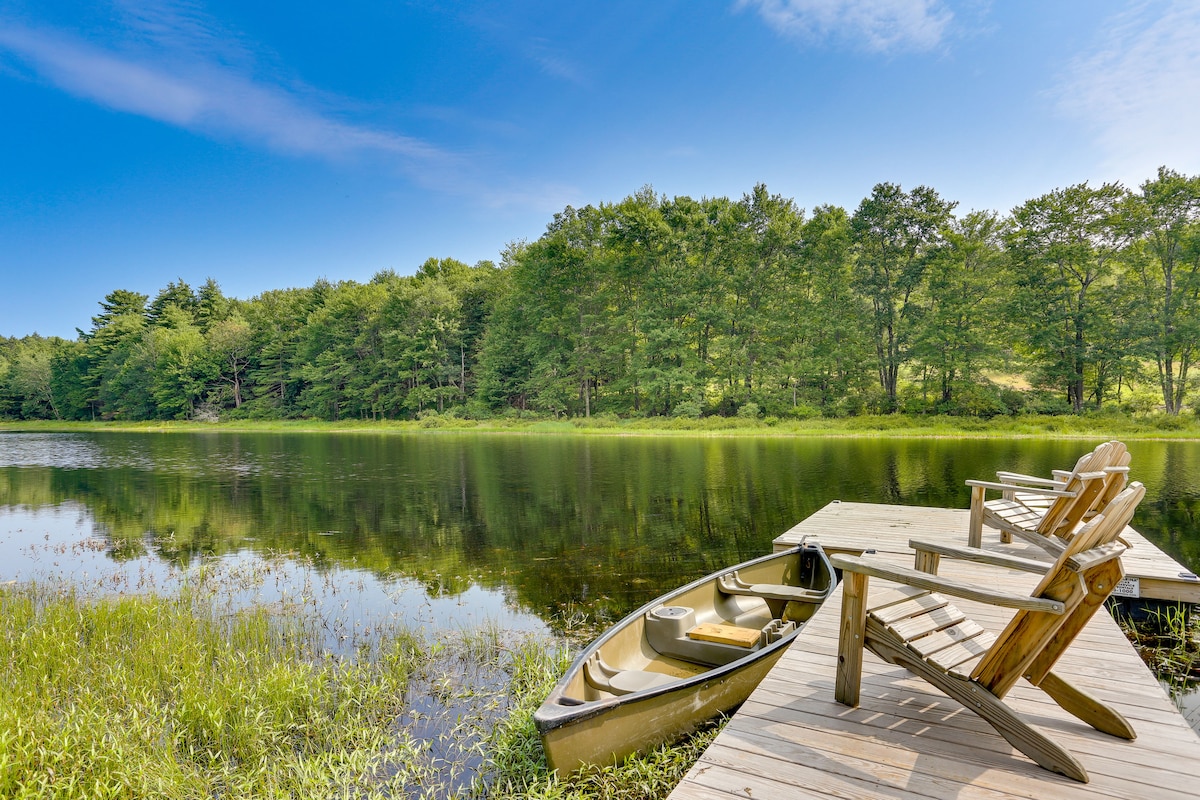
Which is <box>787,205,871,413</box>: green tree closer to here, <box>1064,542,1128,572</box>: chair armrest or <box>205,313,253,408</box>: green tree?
<box>1064,542,1128,572</box>: chair armrest

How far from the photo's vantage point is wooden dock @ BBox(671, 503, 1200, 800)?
235 cm

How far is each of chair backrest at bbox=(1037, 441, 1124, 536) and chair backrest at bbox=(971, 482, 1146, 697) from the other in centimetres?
293

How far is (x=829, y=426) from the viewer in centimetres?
3238

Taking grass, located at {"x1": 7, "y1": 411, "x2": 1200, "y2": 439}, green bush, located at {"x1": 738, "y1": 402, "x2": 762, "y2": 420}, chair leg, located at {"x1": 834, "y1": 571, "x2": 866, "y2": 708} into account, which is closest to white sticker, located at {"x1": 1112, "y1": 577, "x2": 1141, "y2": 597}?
chair leg, located at {"x1": 834, "y1": 571, "x2": 866, "y2": 708}

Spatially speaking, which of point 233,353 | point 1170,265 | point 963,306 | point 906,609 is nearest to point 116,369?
point 233,353

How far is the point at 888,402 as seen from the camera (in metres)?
34.7

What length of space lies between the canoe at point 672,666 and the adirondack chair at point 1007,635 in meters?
1.09

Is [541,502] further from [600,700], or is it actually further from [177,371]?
[177,371]

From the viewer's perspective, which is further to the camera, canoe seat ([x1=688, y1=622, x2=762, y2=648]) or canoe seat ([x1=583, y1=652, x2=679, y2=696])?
canoe seat ([x1=688, y1=622, x2=762, y2=648])

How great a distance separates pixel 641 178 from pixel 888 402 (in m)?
23.2

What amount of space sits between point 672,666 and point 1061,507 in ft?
12.7

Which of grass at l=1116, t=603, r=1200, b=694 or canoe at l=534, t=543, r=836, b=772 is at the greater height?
canoe at l=534, t=543, r=836, b=772

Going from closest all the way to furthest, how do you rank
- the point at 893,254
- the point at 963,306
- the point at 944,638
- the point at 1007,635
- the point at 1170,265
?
the point at 1007,635, the point at 944,638, the point at 1170,265, the point at 963,306, the point at 893,254

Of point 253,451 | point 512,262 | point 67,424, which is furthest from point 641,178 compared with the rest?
point 67,424
